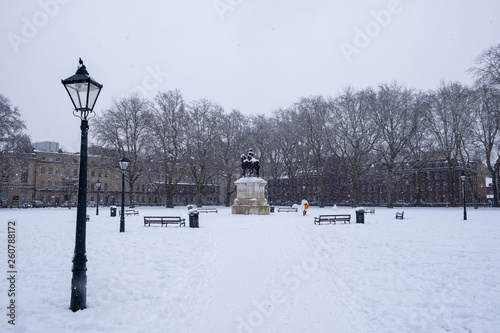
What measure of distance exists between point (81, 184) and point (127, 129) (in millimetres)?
45128

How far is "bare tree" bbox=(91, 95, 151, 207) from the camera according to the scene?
4722cm

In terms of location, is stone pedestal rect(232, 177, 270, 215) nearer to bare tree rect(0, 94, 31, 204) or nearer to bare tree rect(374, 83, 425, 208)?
bare tree rect(374, 83, 425, 208)

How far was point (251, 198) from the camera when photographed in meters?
32.6

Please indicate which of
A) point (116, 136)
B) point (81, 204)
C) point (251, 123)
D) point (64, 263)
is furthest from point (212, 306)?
point (251, 123)

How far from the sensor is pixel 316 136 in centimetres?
5334

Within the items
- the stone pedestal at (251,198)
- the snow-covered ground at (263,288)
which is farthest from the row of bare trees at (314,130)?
the snow-covered ground at (263,288)

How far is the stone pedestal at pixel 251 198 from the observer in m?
32.1

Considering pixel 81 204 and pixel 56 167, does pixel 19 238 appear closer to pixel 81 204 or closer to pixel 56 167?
A: pixel 81 204

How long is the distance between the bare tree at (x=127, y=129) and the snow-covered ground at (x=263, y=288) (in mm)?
36565

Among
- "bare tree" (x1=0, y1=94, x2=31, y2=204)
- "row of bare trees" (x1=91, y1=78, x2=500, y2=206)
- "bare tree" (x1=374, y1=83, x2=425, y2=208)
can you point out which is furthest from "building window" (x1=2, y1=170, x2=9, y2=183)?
"bare tree" (x1=374, y1=83, x2=425, y2=208)

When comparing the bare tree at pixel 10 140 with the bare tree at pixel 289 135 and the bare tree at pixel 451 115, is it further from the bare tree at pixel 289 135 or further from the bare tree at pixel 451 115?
the bare tree at pixel 451 115

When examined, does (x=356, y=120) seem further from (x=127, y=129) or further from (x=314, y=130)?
(x=127, y=129)

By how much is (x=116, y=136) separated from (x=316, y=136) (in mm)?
27907

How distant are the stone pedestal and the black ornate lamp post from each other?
26237 millimetres
